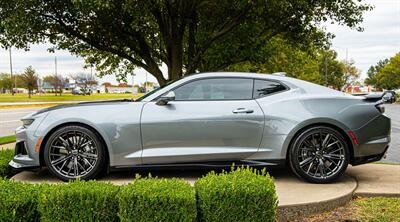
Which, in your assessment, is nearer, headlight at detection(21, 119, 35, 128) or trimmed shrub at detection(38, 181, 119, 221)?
trimmed shrub at detection(38, 181, 119, 221)

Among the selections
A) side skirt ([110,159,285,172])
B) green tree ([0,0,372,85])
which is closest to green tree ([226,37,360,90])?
green tree ([0,0,372,85])

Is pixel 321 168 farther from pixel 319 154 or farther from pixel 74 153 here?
pixel 74 153

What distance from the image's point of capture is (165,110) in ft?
16.3

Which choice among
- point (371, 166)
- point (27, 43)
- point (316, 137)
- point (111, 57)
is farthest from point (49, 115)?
point (111, 57)

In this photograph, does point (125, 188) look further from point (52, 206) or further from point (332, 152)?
point (332, 152)

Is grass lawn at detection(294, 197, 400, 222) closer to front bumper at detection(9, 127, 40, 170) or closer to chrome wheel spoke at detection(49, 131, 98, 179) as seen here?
chrome wheel spoke at detection(49, 131, 98, 179)

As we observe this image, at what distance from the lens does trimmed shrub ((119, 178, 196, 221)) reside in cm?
336

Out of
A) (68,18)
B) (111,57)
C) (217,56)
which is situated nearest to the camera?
(68,18)

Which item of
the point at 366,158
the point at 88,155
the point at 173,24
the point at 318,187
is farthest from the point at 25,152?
the point at 173,24

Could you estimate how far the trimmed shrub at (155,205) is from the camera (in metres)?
3.36

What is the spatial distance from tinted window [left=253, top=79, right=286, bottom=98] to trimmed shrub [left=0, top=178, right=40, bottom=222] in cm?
291

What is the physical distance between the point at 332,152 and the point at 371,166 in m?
1.93

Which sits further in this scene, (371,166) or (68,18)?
(68,18)

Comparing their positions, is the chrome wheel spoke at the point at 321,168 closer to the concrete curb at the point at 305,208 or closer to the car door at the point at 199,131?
the concrete curb at the point at 305,208
